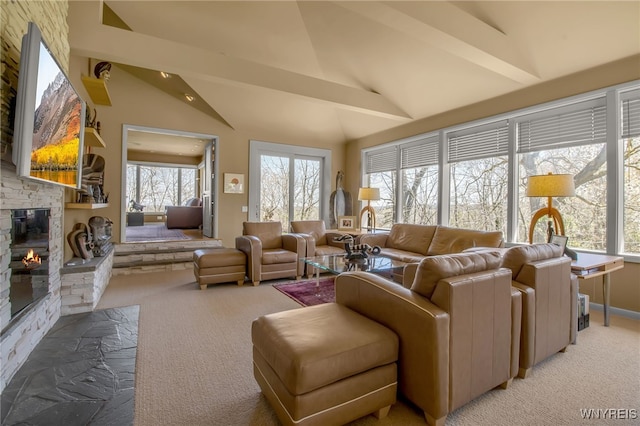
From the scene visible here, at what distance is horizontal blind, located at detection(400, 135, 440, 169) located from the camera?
546 centimetres

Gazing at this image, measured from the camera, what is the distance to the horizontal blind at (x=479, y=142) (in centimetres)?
443

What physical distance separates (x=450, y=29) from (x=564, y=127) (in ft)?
6.82

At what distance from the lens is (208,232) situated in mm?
6371

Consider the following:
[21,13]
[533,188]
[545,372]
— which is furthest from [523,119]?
[21,13]

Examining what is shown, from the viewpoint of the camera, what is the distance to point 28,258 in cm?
229

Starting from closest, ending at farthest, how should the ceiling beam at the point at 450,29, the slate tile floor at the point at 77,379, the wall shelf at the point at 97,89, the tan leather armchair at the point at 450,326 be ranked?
the tan leather armchair at the point at 450,326 → the slate tile floor at the point at 77,379 → the ceiling beam at the point at 450,29 → the wall shelf at the point at 97,89

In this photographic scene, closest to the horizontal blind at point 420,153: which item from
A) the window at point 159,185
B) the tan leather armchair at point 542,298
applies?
the tan leather armchair at point 542,298

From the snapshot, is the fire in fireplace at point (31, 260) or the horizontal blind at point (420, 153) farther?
the horizontal blind at point (420, 153)

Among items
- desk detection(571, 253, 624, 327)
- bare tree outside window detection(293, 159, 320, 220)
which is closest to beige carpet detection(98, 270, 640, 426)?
desk detection(571, 253, 624, 327)

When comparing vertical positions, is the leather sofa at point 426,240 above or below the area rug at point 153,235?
above

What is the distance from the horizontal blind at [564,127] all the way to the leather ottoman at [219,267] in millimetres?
4353

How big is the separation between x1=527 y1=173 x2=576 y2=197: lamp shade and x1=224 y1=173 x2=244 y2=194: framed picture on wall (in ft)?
16.4

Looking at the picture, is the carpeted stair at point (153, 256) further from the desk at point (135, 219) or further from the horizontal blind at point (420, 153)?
the desk at point (135, 219)

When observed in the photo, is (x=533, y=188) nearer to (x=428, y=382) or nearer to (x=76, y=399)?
(x=428, y=382)
